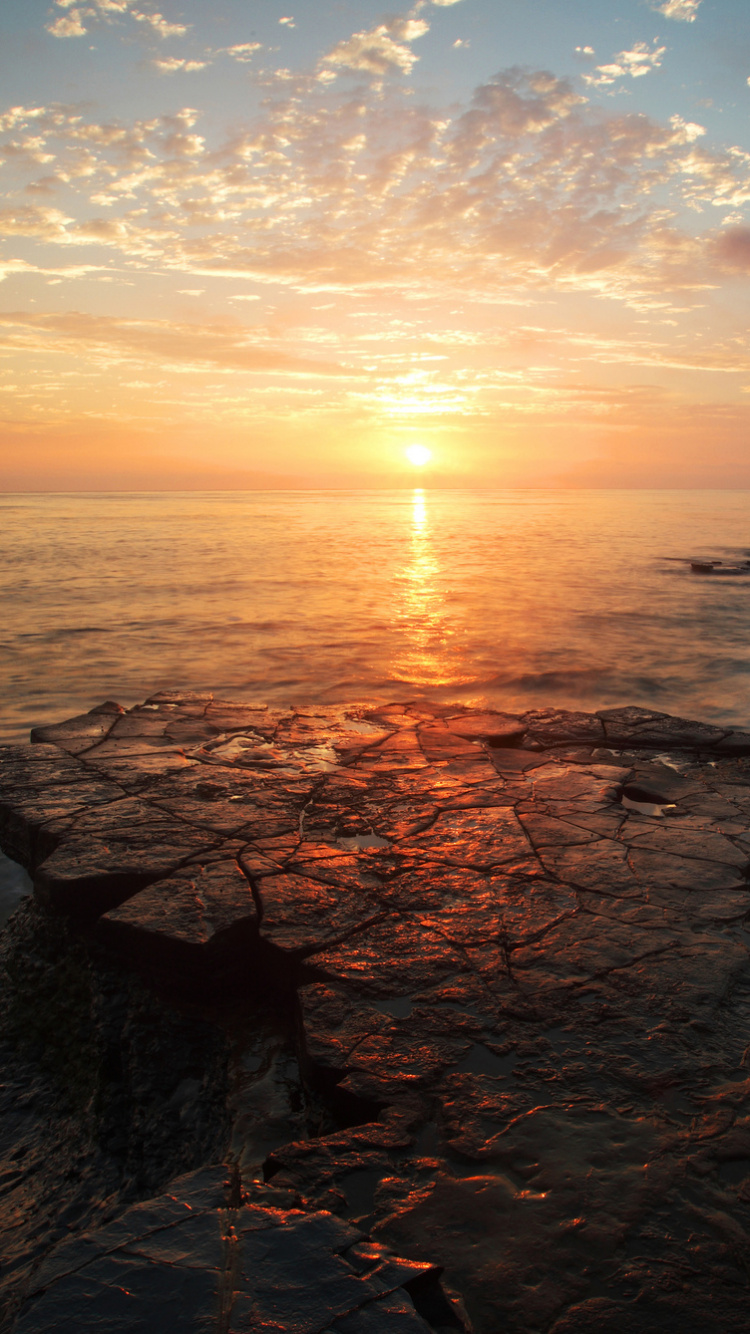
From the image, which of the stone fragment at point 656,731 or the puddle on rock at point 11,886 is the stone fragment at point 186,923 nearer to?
the puddle on rock at point 11,886

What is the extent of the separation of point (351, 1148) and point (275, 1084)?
0.42m

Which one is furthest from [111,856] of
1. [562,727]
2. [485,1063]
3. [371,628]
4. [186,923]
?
[371,628]

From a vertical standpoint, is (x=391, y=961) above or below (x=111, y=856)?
below

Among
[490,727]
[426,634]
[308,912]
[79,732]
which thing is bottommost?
[426,634]

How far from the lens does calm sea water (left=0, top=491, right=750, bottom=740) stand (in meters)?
7.18

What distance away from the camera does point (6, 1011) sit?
2.77 meters

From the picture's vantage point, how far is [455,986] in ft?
7.79

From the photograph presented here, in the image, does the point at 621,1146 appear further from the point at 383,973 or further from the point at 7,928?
the point at 7,928

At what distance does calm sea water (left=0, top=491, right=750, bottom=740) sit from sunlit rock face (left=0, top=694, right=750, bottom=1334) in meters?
2.50

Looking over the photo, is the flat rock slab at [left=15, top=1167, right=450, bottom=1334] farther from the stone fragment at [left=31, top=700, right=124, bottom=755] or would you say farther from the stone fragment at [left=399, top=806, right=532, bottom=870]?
the stone fragment at [left=31, top=700, right=124, bottom=755]

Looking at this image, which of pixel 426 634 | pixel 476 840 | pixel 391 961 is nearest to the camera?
pixel 391 961

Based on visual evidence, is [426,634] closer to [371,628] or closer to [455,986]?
[371,628]

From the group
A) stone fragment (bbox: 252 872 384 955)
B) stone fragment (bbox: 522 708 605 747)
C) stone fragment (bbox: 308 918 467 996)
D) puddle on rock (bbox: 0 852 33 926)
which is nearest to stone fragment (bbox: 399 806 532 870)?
stone fragment (bbox: 252 872 384 955)

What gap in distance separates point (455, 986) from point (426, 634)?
25.3 ft
